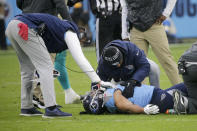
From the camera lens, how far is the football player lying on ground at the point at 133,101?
7879 mm

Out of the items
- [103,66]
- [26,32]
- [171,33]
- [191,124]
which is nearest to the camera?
[191,124]

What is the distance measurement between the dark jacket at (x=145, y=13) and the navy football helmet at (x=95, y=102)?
1.87 metres

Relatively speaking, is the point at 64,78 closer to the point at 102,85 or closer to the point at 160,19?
the point at 160,19

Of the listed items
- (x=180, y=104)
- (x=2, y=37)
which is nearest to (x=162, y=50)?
(x=180, y=104)

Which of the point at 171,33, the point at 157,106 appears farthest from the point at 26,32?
the point at 171,33

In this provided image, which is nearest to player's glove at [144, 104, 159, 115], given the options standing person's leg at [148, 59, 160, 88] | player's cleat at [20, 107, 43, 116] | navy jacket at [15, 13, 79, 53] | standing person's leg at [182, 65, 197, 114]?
standing person's leg at [182, 65, 197, 114]

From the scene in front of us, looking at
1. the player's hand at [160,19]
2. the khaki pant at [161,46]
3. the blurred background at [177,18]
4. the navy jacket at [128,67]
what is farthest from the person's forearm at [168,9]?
the blurred background at [177,18]

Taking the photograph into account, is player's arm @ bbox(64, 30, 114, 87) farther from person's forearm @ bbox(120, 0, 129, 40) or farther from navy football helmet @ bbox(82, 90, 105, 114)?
person's forearm @ bbox(120, 0, 129, 40)

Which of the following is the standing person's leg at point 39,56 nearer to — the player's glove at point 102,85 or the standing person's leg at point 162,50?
the player's glove at point 102,85

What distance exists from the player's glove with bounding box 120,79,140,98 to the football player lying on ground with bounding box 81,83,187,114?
0.04 meters

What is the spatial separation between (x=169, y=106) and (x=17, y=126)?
196cm

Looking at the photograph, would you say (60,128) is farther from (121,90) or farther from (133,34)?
(133,34)

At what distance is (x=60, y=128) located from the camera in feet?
23.2

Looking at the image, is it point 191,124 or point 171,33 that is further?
point 171,33
